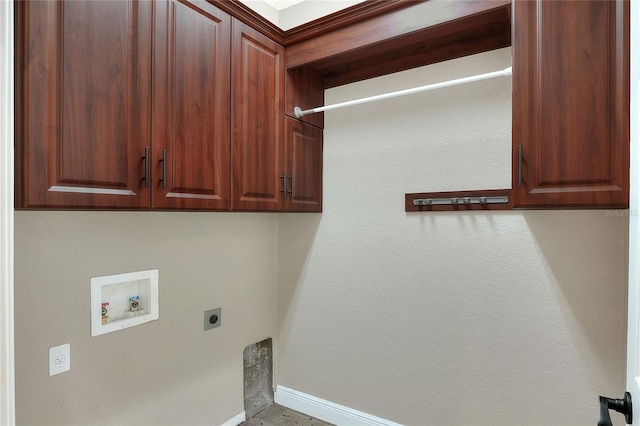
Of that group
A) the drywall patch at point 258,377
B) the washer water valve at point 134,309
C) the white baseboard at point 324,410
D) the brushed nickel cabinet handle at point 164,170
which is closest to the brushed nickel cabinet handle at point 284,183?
the brushed nickel cabinet handle at point 164,170

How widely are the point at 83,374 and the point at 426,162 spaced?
1.91m

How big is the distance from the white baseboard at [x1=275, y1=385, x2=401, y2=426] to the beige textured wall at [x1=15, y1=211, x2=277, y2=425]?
33 cm

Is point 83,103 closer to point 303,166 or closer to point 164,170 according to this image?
point 164,170

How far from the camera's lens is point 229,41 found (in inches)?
Answer: 64.9

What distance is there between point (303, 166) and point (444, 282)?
3.37 ft

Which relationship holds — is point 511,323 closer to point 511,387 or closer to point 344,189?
point 511,387

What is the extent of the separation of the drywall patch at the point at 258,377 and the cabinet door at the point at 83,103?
1.41 meters

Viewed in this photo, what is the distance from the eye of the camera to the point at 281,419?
2.24 meters

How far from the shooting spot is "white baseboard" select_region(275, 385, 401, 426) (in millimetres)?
2090

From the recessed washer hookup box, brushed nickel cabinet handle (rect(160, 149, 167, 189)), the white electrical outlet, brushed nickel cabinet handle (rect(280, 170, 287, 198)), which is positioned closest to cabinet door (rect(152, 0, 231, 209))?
brushed nickel cabinet handle (rect(160, 149, 167, 189))

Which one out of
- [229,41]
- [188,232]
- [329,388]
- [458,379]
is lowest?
[329,388]

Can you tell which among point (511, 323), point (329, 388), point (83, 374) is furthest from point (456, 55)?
point (83, 374)

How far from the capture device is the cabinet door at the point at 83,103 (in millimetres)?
1027

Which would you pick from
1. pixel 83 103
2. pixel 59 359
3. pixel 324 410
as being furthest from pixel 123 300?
pixel 324 410
